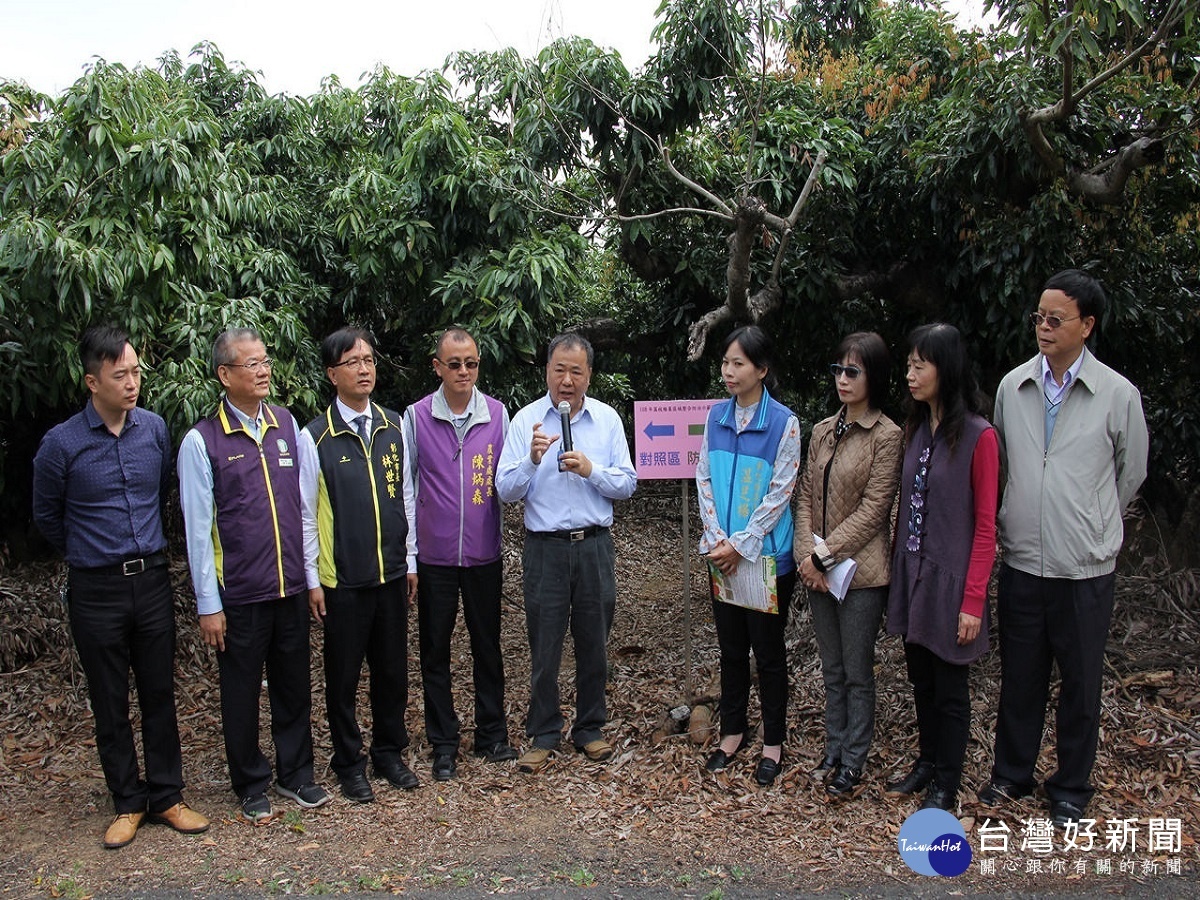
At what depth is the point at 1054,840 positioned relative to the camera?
341 cm

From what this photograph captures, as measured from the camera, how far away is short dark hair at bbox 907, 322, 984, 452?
3490mm

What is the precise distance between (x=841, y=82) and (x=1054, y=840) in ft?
17.9

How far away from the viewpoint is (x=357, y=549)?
3.84m

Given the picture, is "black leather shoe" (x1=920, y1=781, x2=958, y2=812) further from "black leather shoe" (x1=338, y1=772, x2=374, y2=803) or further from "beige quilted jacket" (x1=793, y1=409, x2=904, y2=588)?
"black leather shoe" (x1=338, y1=772, x2=374, y2=803)

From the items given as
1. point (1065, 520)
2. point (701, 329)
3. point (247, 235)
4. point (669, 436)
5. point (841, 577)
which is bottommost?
point (841, 577)

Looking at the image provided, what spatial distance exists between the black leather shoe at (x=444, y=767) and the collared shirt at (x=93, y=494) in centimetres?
150

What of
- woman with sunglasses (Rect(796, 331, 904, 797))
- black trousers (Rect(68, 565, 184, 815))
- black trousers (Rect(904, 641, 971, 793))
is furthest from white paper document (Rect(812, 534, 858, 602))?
black trousers (Rect(68, 565, 184, 815))

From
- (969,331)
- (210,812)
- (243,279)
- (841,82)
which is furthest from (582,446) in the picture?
(841,82)

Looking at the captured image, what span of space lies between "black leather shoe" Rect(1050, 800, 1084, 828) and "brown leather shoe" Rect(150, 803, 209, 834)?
3290 mm

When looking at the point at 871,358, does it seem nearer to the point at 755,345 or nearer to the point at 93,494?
the point at 755,345

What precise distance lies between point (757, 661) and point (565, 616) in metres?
0.87

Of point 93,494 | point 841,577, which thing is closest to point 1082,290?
point 841,577

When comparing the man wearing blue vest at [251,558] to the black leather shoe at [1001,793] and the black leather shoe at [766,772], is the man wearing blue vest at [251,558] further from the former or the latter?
the black leather shoe at [1001,793]

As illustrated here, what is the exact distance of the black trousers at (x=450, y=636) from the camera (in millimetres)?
4082
